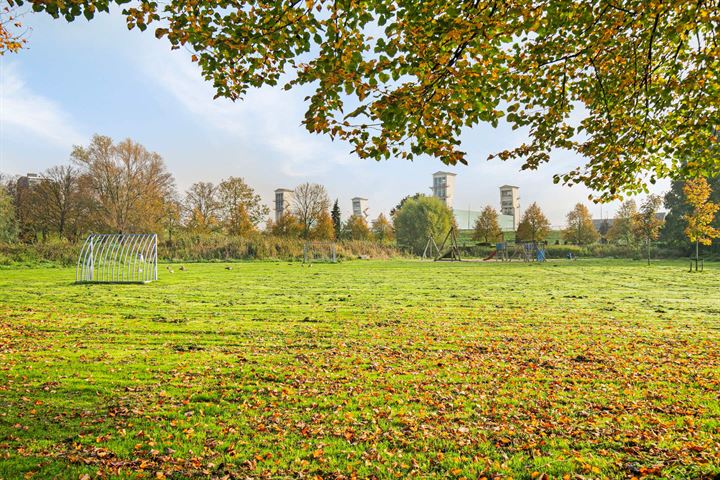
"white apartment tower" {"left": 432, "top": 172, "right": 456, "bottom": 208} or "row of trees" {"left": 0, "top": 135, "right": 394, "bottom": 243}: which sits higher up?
"white apartment tower" {"left": 432, "top": 172, "right": 456, "bottom": 208}

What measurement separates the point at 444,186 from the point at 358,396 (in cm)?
10802

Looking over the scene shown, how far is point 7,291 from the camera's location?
1382cm

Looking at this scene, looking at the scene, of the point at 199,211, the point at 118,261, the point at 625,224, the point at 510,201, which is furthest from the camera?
the point at 510,201

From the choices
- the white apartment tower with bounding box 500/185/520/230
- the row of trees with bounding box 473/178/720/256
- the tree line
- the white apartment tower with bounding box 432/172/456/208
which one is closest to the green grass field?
the tree line

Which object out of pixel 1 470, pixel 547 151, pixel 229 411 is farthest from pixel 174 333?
pixel 547 151

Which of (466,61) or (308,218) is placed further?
(308,218)

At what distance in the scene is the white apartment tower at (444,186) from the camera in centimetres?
10894

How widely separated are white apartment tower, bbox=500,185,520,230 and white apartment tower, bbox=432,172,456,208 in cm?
1223

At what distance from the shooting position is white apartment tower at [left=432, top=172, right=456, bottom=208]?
109 metres

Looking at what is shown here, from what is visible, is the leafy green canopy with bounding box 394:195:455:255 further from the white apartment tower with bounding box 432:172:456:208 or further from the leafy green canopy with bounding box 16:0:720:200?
the leafy green canopy with bounding box 16:0:720:200

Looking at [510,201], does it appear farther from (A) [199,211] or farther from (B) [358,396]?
(B) [358,396]

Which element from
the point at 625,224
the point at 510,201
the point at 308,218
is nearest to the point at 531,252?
the point at 625,224

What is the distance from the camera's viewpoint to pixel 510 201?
103 m

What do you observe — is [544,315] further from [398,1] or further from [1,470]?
[1,470]
